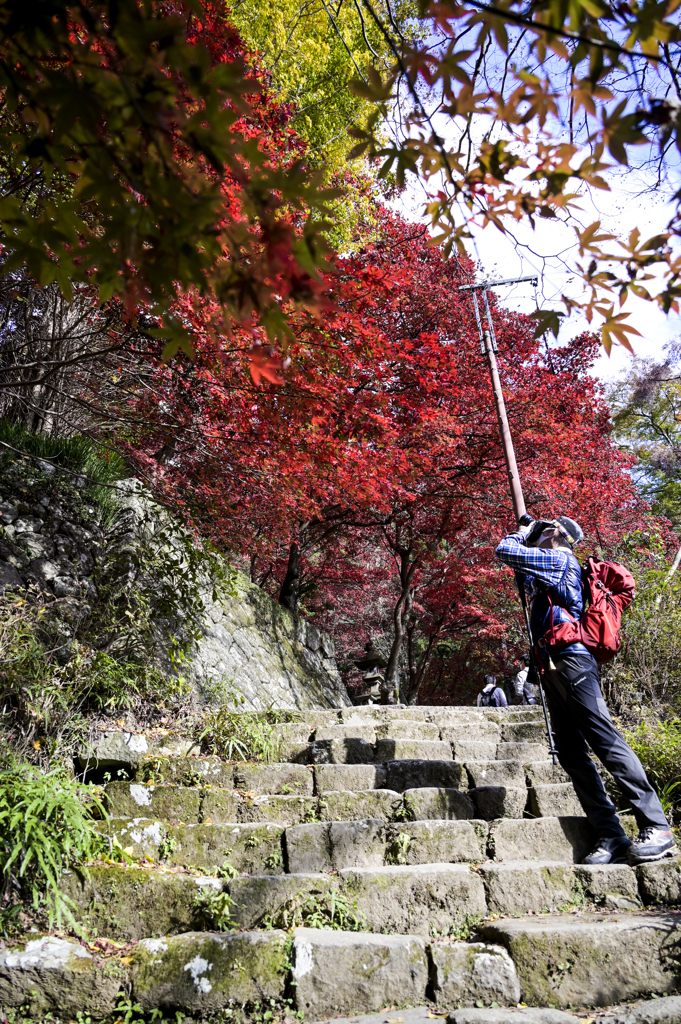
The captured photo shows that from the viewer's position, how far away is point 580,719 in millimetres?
3537

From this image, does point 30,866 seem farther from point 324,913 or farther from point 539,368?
point 539,368

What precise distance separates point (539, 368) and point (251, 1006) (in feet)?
31.2

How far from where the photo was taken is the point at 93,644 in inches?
190

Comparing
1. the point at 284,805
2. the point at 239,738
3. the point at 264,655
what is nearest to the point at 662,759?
the point at 284,805

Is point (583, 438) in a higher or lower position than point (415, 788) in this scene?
higher

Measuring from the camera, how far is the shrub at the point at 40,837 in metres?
2.81

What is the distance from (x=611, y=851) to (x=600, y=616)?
1301 mm

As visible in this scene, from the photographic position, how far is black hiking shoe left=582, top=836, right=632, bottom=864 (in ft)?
11.3

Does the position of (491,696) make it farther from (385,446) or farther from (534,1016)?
(534,1016)

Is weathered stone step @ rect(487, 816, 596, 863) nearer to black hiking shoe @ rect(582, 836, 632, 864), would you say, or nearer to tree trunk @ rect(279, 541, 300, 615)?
black hiking shoe @ rect(582, 836, 632, 864)

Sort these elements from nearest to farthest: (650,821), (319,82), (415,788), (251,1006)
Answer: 1. (251,1006)
2. (650,821)
3. (415,788)
4. (319,82)

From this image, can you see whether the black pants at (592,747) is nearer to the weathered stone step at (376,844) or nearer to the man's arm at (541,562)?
the man's arm at (541,562)

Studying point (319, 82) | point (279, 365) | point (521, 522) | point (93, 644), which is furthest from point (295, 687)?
point (319, 82)

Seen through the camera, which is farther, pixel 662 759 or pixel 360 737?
pixel 360 737
